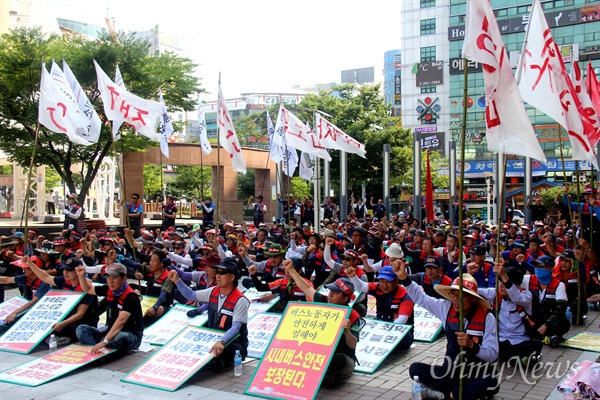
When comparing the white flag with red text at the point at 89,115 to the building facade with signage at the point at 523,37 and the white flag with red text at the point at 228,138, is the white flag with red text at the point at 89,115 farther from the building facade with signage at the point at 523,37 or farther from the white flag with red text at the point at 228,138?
the building facade with signage at the point at 523,37

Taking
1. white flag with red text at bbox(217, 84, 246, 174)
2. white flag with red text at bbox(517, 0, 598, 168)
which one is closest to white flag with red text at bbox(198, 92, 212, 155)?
white flag with red text at bbox(217, 84, 246, 174)

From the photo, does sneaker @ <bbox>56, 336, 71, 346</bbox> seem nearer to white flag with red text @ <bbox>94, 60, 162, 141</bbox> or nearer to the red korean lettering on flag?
white flag with red text @ <bbox>94, 60, 162, 141</bbox>

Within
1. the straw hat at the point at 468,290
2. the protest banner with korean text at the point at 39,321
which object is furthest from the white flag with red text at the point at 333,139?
the straw hat at the point at 468,290

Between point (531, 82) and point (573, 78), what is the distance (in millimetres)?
4180

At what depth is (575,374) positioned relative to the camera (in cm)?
481

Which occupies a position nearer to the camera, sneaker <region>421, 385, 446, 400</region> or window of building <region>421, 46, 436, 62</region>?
sneaker <region>421, 385, 446, 400</region>

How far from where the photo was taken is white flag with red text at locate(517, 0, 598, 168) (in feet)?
26.2

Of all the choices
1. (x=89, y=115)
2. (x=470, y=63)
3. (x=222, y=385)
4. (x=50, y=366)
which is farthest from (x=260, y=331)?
(x=470, y=63)

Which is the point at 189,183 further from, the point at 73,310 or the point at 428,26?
the point at 73,310

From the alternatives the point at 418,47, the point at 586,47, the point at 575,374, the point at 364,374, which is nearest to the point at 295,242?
the point at 364,374

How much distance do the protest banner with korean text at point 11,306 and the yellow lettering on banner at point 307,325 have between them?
16.3 ft

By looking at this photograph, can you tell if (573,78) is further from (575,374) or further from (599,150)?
(575,374)

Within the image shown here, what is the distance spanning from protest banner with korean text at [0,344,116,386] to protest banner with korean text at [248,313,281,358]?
1872 mm

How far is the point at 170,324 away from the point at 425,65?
209ft
